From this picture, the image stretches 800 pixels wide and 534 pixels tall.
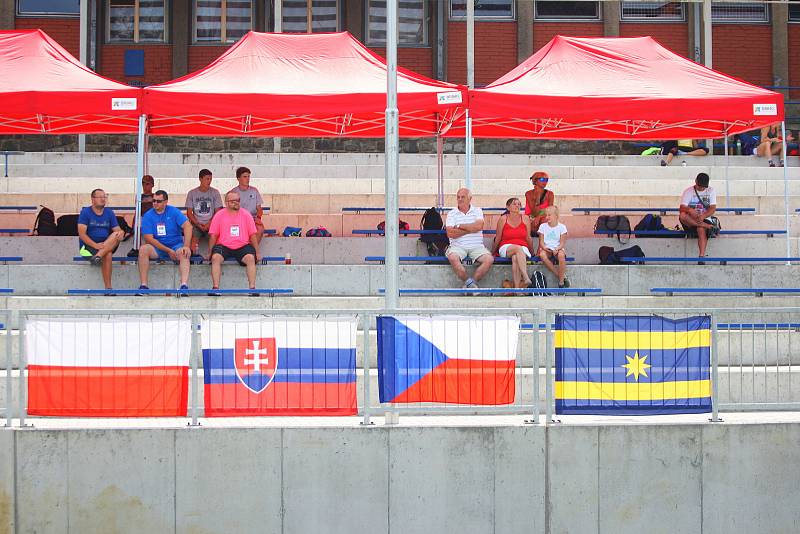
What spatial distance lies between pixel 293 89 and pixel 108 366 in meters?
7.26

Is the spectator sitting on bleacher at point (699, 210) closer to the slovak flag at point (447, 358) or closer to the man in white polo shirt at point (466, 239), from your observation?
the man in white polo shirt at point (466, 239)

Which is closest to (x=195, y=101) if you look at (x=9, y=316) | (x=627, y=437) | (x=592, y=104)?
(x=592, y=104)

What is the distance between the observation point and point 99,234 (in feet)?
48.9

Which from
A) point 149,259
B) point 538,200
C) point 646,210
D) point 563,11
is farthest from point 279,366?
point 563,11

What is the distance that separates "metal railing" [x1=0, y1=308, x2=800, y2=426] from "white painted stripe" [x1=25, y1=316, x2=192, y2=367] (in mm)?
61

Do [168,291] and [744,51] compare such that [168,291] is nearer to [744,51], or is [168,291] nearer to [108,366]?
[108,366]

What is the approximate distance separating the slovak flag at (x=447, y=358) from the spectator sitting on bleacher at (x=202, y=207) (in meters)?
6.37

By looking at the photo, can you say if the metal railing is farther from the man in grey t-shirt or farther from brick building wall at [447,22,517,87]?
brick building wall at [447,22,517,87]

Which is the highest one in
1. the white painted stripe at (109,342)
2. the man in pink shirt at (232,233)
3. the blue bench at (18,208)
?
the blue bench at (18,208)

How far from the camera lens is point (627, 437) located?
984 centimetres

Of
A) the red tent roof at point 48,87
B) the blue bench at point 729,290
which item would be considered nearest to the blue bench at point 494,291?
the blue bench at point 729,290

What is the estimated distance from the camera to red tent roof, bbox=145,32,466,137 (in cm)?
1568

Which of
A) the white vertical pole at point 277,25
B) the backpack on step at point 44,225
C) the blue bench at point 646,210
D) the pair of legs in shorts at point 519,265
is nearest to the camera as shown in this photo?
the pair of legs in shorts at point 519,265

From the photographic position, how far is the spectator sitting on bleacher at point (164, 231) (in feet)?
48.3
